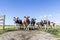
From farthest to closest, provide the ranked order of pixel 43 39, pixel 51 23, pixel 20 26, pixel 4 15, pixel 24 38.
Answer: pixel 51 23 → pixel 20 26 → pixel 4 15 → pixel 24 38 → pixel 43 39

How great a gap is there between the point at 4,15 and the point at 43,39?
9568 millimetres

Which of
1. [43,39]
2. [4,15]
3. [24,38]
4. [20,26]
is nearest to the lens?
[43,39]

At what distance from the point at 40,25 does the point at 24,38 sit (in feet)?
45.8

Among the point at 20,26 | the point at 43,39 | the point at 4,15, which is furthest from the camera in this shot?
the point at 20,26

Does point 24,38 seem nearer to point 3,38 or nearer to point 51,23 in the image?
point 3,38

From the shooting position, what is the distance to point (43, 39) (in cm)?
1108

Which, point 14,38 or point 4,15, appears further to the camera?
point 4,15

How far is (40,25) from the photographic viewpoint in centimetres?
2566

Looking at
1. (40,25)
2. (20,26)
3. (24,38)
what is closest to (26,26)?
(20,26)

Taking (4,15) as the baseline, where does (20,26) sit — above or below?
below

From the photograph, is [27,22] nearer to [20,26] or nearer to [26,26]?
[26,26]

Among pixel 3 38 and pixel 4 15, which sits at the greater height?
pixel 4 15

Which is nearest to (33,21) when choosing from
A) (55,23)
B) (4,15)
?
(55,23)

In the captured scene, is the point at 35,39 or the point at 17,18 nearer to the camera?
the point at 35,39
